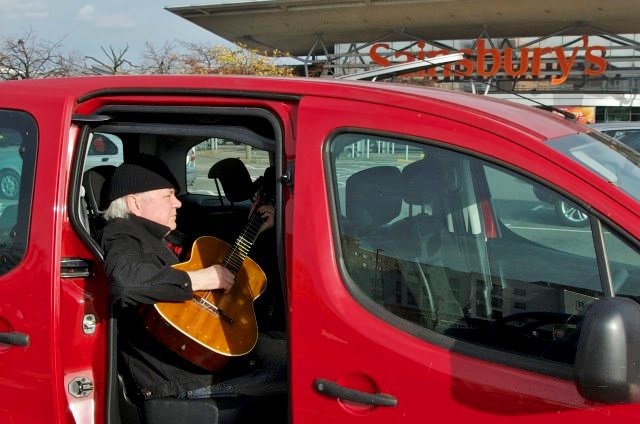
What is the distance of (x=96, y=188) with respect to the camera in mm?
2902

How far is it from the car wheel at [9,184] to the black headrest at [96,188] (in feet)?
0.94

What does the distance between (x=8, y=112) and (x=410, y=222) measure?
150 centimetres

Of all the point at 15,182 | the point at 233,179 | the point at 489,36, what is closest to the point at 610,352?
the point at 15,182

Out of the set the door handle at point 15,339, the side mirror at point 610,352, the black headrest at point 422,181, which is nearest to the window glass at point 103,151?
the door handle at point 15,339

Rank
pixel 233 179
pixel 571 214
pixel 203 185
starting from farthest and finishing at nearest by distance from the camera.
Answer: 1. pixel 203 185
2. pixel 233 179
3. pixel 571 214

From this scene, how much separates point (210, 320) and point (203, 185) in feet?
5.10

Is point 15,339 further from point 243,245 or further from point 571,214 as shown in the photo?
point 571,214

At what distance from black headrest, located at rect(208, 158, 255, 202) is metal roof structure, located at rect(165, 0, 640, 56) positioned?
2087cm

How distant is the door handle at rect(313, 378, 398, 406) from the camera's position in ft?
5.88

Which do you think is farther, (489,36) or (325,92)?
(489,36)

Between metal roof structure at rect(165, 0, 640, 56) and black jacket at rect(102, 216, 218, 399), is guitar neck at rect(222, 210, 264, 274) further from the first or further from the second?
metal roof structure at rect(165, 0, 640, 56)

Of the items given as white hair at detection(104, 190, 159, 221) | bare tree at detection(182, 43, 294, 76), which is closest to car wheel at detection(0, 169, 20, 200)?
white hair at detection(104, 190, 159, 221)

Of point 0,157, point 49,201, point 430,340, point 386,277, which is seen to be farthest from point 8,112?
point 430,340

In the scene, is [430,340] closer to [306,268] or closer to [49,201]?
[306,268]
